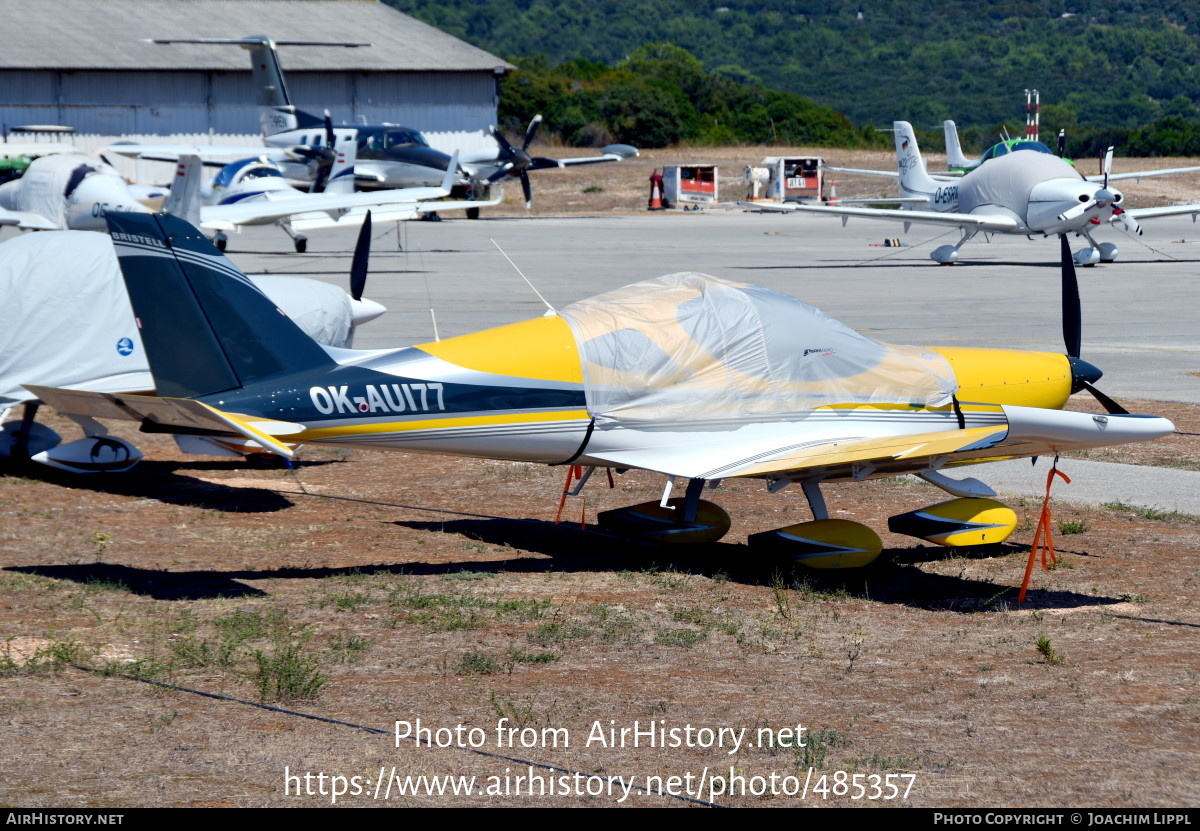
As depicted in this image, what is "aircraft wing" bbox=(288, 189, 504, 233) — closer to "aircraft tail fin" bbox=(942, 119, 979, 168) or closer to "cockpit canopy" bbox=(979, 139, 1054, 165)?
"cockpit canopy" bbox=(979, 139, 1054, 165)

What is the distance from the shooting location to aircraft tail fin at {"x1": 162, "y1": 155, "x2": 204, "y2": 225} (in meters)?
29.5

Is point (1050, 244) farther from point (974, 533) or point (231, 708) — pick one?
point (231, 708)

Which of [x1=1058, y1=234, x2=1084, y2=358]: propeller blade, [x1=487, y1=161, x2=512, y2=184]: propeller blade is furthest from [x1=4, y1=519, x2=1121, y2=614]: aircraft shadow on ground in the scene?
[x1=487, y1=161, x2=512, y2=184]: propeller blade

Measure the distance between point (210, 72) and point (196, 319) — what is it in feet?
203

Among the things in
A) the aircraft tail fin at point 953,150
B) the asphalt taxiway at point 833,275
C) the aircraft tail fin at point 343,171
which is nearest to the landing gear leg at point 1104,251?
the asphalt taxiway at point 833,275

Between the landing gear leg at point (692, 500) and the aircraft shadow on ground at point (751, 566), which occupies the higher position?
the landing gear leg at point (692, 500)

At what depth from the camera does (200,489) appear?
12.4 meters

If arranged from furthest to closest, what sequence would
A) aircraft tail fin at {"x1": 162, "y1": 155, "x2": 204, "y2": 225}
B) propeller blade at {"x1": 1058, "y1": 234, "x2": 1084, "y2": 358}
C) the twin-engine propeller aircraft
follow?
1. the twin-engine propeller aircraft
2. aircraft tail fin at {"x1": 162, "y1": 155, "x2": 204, "y2": 225}
3. propeller blade at {"x1": 1058, "y1": 234, "x2": 1084, "y2": 358}

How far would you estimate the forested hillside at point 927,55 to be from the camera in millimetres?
150625

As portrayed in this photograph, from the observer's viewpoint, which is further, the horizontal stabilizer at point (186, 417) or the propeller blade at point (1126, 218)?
the propeller blade at point (1126, 218)

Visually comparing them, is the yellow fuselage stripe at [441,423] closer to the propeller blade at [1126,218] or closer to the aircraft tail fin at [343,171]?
the propeller blade at [1126,218]

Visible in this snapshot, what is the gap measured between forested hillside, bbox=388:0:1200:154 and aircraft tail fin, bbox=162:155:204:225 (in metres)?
103

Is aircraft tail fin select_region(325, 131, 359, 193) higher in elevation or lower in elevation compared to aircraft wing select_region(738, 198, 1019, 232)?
higher

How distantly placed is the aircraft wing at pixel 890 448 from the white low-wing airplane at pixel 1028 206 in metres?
23.8
